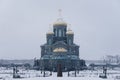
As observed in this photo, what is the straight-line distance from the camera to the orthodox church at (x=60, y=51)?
93.1 meters

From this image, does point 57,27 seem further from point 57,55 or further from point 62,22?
point 57,55

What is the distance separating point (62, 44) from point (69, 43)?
82.2 inches

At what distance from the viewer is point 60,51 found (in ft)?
306

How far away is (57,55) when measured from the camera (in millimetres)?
93812

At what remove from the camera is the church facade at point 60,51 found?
9311 centimetres

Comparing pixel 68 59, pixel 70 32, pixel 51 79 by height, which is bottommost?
pixel 51 79

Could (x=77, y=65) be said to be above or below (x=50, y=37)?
below

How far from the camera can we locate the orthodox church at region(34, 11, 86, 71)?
93.1 m

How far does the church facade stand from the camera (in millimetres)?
93113

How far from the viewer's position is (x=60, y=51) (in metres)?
93.2

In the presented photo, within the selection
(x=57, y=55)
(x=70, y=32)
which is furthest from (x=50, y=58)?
(x=70, y=32)

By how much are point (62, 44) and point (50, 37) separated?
4012 millimetres

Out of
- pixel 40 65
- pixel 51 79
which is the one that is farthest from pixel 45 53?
pixel 51 79

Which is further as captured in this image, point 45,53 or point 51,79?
point 45,53
